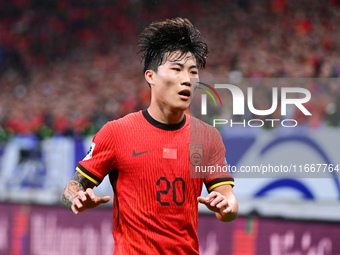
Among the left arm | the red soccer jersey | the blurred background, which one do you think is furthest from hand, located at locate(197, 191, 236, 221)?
the blurred background

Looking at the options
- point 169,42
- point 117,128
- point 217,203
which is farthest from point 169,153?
point 169,42

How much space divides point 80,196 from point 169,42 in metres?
0.98

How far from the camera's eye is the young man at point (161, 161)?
105 inches

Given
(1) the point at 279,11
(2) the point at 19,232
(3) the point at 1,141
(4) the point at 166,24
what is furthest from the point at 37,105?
(4) the point at 166,24

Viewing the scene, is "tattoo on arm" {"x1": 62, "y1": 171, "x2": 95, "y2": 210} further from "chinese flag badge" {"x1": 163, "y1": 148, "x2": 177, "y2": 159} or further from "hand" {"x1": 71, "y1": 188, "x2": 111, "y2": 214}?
"chinese flag badge" {"x1": 163, "y1": 148, "x2": 177, "y2": 159}

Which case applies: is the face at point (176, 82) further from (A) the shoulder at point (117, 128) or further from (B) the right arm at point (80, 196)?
(B) the right arm at point (80, 196)

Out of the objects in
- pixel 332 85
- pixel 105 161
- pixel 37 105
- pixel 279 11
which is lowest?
pixel 105 161

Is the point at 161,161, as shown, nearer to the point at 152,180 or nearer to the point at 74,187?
the point at 152,180

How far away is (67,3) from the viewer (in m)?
12.9

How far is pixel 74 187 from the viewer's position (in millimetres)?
2721

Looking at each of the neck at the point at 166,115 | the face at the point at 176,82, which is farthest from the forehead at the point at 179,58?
the neck at the point at 166,115

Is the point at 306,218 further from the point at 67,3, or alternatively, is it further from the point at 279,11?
the point at 67,3

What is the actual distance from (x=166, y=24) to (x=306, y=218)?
334cm

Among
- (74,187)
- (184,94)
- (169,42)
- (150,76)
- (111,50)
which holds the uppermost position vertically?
(111,50)
